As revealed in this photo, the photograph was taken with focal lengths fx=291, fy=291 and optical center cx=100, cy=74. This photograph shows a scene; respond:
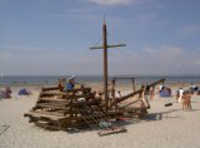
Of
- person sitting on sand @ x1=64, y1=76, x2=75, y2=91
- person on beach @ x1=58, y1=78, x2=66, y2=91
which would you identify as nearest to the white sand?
person sitting on sand @ x1=64, y1=76, x2=75, y2=91

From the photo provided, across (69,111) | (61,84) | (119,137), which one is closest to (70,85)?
(61,84)

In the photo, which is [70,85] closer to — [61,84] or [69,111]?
[61,84]

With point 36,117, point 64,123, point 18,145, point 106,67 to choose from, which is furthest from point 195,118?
point 18,145

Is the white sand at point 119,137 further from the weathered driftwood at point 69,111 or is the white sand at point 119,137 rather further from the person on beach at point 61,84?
the person on beach at point 61,84

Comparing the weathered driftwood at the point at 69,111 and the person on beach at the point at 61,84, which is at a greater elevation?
the person on beach at the point at 61,84

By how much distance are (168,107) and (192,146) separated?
10.1m

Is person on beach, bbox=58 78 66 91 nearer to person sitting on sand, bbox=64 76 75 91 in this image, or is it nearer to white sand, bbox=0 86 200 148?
person sitting on sand, bbox=64 76 75 91

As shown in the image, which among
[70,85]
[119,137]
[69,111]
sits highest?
[70,85]

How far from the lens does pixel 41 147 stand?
8.47 metres

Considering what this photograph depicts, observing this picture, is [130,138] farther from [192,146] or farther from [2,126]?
[2,126]

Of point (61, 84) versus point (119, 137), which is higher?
point (61, 84)

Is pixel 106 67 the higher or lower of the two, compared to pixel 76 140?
higher

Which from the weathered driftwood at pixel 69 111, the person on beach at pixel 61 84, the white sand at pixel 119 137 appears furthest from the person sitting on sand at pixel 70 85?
the white sand at pixel 119 137

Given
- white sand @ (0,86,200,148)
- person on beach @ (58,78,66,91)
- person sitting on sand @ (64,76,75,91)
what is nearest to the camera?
white sand @ (0,86,200,148)
